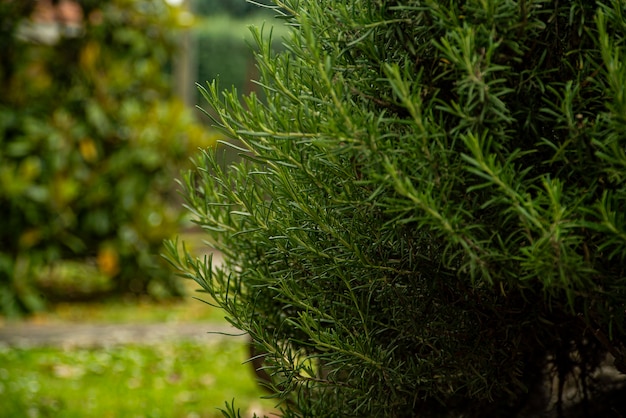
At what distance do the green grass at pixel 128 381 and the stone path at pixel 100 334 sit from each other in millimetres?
218

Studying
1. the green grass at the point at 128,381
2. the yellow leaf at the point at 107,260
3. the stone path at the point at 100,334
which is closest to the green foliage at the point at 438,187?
the green grass at the point at 128,381

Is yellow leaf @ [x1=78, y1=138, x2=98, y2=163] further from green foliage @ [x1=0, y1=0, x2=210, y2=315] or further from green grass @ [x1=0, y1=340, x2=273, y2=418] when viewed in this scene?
green grass @ [x1=0, y1=340, x2=273, y2=418]

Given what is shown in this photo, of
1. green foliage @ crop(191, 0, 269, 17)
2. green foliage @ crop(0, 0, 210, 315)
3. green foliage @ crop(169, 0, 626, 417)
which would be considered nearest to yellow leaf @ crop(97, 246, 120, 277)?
green foliage @ crop(0, 0, 210, 315)

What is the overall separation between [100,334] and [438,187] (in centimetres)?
→ 582

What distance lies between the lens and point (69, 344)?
6.49m

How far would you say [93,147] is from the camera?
26.0ft

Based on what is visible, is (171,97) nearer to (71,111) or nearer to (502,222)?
(71,111)

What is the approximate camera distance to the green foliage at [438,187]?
1.43 metres

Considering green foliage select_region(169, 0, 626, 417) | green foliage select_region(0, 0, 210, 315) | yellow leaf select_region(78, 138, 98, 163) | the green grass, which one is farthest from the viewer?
yellow leaf select_region(78, 138, 98, 163)

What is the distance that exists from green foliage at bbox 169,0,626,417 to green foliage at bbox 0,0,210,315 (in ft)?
19.6

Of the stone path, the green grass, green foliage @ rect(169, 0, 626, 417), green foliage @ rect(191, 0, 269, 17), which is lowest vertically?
the stone path

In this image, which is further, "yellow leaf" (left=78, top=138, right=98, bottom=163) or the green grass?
"yellow leaf" (left=78, top=138, right=98, bottom=163)

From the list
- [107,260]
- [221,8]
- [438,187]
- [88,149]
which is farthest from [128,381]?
[221,8]

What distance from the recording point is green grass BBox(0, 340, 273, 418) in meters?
4.82
